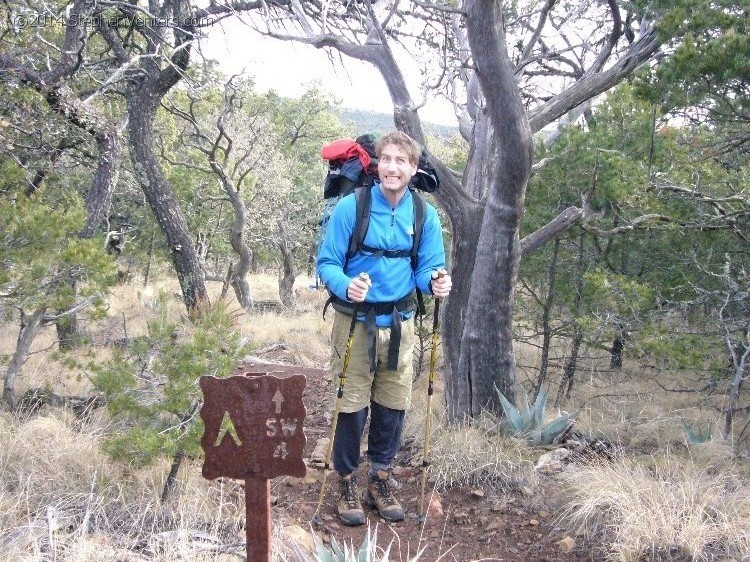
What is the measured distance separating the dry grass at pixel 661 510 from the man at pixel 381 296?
1117 mm

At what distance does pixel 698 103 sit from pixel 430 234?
9.53 ft

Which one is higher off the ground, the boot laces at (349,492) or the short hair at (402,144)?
the short hair at (402,144)

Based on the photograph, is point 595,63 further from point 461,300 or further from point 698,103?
point 461,300

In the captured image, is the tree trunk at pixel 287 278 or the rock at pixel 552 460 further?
the tree trunk at pixel 287 278

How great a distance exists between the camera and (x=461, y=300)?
224 inches

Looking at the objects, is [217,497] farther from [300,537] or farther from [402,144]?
[402,144]

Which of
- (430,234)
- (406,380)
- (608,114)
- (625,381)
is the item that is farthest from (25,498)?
(625,381)

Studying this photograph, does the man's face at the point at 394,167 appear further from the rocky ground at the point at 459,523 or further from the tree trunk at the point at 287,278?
the tree trunk at the point at 287,278

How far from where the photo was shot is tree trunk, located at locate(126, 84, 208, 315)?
9.00 meters

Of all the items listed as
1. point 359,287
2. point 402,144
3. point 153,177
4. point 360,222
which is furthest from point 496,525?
point 153,177

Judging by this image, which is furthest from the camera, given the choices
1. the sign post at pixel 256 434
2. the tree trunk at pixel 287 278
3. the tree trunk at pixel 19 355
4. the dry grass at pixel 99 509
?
the tree trunk at pixel 287 278

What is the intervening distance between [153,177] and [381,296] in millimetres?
6540

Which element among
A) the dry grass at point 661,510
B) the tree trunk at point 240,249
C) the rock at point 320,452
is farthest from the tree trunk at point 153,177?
the dry grass at point 661,510

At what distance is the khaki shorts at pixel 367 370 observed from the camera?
361cm
